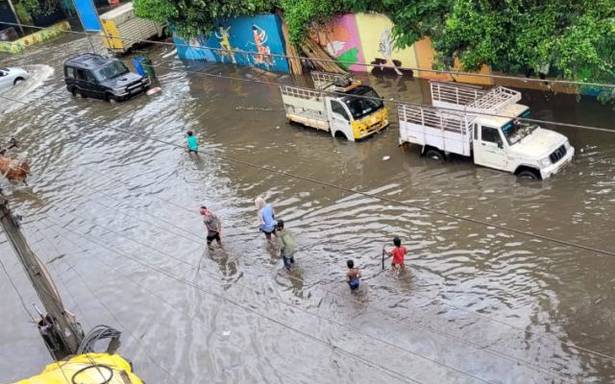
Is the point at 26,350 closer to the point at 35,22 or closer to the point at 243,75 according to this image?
the point at 243,75

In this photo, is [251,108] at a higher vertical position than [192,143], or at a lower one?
lower

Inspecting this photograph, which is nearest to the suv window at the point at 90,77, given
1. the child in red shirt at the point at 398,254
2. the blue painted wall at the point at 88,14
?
the blue painted wall at the point at 88,14

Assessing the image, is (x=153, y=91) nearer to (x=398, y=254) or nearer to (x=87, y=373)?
(x=398, y=254)

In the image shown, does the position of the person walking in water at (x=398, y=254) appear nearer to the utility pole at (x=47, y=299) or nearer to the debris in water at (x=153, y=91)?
the utility pole at (x=47, y=299)

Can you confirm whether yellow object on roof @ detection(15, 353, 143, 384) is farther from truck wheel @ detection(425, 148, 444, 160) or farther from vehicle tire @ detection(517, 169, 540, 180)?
vehicle tire @ detection(517, 169, 540, 180)

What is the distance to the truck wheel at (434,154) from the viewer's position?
56.6ft

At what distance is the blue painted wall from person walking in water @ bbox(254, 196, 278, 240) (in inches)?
1037

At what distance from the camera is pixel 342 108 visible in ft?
62.3

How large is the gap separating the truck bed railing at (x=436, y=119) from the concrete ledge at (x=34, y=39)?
96.1ft

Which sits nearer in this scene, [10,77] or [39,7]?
[10,77]

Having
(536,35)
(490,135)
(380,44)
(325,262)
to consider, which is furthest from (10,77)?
(536,35)

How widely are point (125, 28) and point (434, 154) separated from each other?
A: 21.4 meters

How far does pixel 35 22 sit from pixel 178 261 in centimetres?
3244

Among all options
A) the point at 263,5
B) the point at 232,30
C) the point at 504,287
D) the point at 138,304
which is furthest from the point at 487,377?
the point at 232,30
